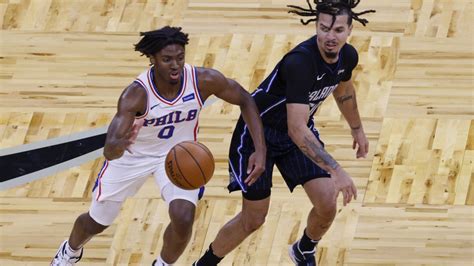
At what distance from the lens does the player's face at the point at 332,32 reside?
867 cm

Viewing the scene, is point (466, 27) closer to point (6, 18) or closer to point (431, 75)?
point (431, 75)

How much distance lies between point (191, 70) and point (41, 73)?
3678mm

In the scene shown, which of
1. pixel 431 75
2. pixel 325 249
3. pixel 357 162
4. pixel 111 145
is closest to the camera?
pixel 111 145

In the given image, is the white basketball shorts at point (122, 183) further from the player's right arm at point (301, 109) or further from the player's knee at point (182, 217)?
the player's right arm at point (301, 109)

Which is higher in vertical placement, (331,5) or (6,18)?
(331,5)

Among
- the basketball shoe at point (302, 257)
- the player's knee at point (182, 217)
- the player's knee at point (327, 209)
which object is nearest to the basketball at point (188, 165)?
the player's knee at point (182, 217)

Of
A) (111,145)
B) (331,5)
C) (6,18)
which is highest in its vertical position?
(331,5)

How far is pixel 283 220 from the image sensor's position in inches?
412

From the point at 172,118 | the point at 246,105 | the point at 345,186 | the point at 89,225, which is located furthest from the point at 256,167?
the point at 89,225

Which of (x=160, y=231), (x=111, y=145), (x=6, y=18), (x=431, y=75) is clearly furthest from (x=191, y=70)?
(x=6, y=18)

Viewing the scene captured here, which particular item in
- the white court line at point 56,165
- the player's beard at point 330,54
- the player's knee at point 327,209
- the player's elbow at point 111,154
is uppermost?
the player's beard at point 330,54

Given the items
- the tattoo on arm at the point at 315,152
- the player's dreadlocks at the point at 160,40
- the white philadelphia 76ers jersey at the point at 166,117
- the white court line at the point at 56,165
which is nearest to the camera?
the tattoo on arm at the point at 315,152

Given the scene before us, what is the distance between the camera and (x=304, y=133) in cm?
862

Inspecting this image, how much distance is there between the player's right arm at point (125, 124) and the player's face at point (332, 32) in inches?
51.0
